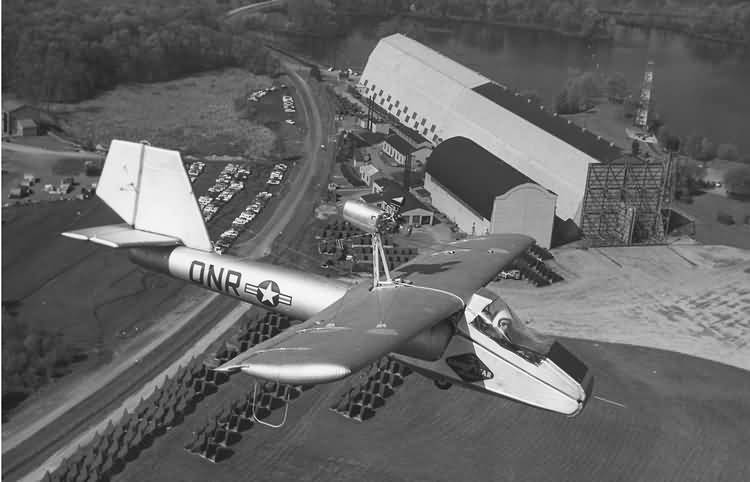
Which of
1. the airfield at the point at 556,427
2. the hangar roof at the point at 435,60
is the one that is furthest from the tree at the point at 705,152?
the airfield at the point at 556,427

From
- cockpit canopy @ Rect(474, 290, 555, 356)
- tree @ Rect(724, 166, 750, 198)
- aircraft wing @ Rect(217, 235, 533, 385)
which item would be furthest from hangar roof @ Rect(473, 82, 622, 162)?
cockpit canopy @ Rect(474, 290, 555, 356)

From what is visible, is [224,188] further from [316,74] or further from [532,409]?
[316,74]

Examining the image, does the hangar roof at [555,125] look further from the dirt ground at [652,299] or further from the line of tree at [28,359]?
the line of tree at [28,359]

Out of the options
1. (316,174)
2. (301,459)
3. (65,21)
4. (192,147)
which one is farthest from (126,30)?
(301,459)

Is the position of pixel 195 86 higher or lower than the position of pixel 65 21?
lower

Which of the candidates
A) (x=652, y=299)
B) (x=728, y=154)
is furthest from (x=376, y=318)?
(x=728, y=154)

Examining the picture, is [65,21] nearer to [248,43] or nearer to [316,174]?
[248,43]

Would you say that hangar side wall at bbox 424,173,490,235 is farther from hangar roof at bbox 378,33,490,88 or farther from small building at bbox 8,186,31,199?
small building at bbox 8,186,31,199
